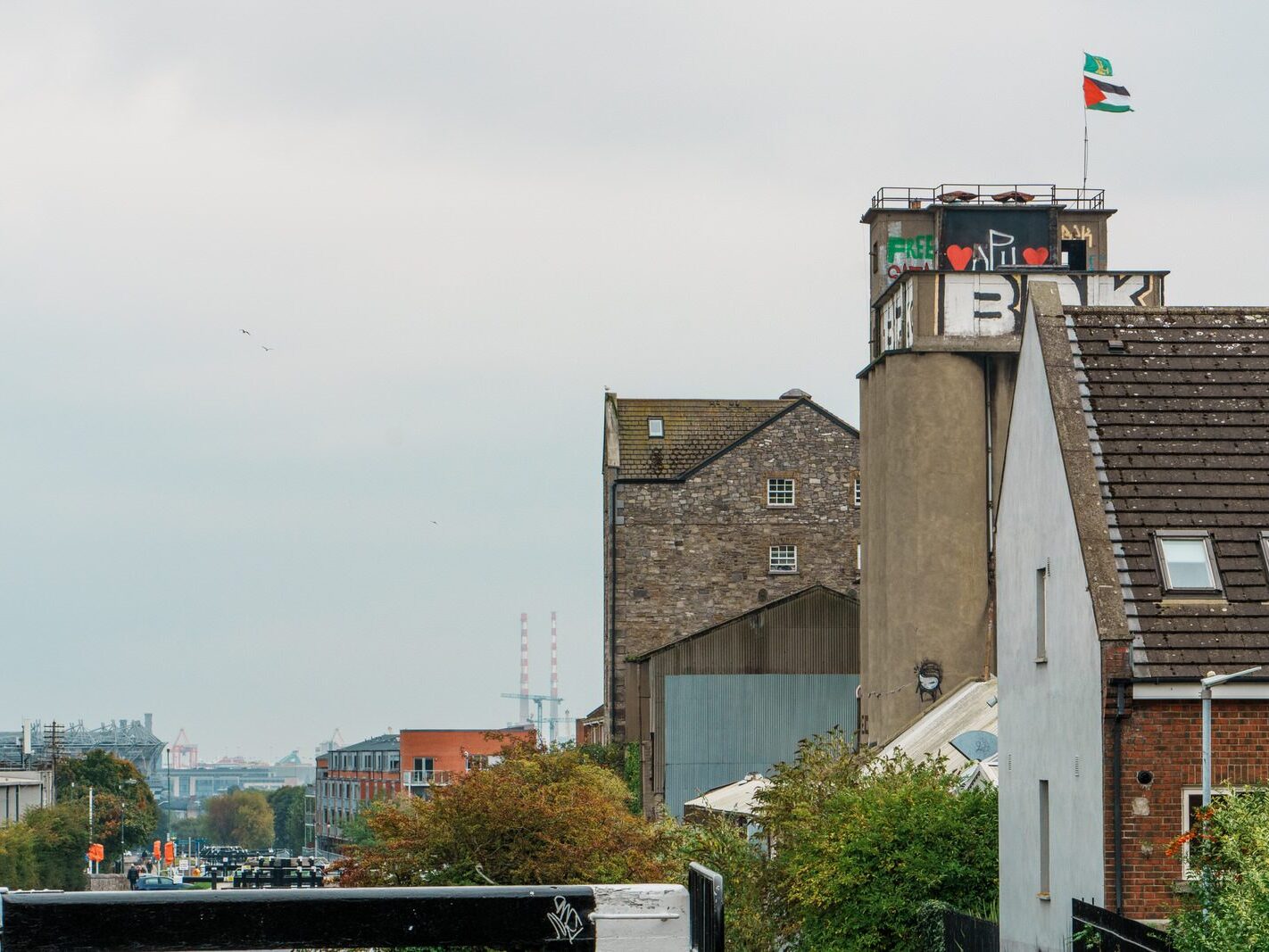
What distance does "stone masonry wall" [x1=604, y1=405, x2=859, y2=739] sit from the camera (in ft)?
238

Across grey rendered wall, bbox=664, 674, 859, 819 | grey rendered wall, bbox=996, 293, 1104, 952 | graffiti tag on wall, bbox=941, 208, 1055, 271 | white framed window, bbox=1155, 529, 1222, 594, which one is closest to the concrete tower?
graffiti tag on wall, bbox=941, 208, 1055, 271

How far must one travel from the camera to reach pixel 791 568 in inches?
Result: 2894

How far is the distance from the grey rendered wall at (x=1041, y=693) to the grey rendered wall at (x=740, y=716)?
33.8m

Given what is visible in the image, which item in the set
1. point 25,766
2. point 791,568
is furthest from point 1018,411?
point 25,766

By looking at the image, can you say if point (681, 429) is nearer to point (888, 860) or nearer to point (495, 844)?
point (495, 844)

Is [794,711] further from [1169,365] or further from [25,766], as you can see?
[25,766]

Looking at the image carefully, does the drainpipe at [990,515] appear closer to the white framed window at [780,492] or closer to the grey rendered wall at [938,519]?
the grey rendered wall at [938,519]

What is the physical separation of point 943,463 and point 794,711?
57.2 ft

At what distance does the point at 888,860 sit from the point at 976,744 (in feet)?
26.2

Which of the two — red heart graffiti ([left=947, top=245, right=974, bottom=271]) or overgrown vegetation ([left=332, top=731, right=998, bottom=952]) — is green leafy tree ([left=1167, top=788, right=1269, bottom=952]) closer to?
overgrown vegetation ([left=332, top=731, right=998, bottom=952])

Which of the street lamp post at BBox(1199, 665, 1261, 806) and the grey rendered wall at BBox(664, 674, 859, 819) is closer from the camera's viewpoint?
the street lamp post at BBox(1199, 665, 1261, 806)

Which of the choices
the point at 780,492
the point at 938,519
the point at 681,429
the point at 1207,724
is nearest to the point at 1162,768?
the point at 1207,724

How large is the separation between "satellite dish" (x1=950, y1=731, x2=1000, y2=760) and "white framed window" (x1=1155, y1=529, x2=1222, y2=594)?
12584 mm

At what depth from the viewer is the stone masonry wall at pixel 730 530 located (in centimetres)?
7262
